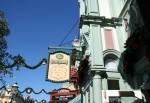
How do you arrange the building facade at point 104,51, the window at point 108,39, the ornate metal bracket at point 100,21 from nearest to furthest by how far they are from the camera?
the building facade at point 104,51, the window at point 108,39, the ornate metal bracket at point 100,21

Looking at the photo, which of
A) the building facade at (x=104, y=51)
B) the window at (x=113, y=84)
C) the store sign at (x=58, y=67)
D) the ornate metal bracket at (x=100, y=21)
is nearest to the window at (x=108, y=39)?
the building facade at (x=104, y=51)

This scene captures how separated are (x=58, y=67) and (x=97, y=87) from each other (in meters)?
2.87

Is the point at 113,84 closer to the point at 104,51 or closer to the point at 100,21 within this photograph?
the point at 104,51

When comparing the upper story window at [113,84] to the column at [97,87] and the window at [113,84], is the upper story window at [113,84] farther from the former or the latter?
the column at [97,87]

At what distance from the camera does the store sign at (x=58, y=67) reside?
15047mm

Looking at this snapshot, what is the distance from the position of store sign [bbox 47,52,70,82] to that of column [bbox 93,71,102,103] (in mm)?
2077

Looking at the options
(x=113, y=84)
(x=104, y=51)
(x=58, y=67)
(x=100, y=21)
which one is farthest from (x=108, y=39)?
(x=58, y=67)

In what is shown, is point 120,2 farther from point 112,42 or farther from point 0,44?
point 0,44

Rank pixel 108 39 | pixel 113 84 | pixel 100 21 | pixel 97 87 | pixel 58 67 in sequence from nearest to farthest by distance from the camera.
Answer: pixel 58 67, pixel 97 87, pixel 113 84, pixel 108 39, pixel 100 21

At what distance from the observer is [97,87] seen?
52.6 ft

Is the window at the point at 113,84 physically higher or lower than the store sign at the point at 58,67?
lower

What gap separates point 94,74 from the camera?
650 inches

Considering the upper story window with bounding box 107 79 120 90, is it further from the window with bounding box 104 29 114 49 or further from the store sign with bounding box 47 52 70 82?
the store sign with bounding box 47 52 70 82

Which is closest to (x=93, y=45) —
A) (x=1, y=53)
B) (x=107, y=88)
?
(x=107, y=88)
